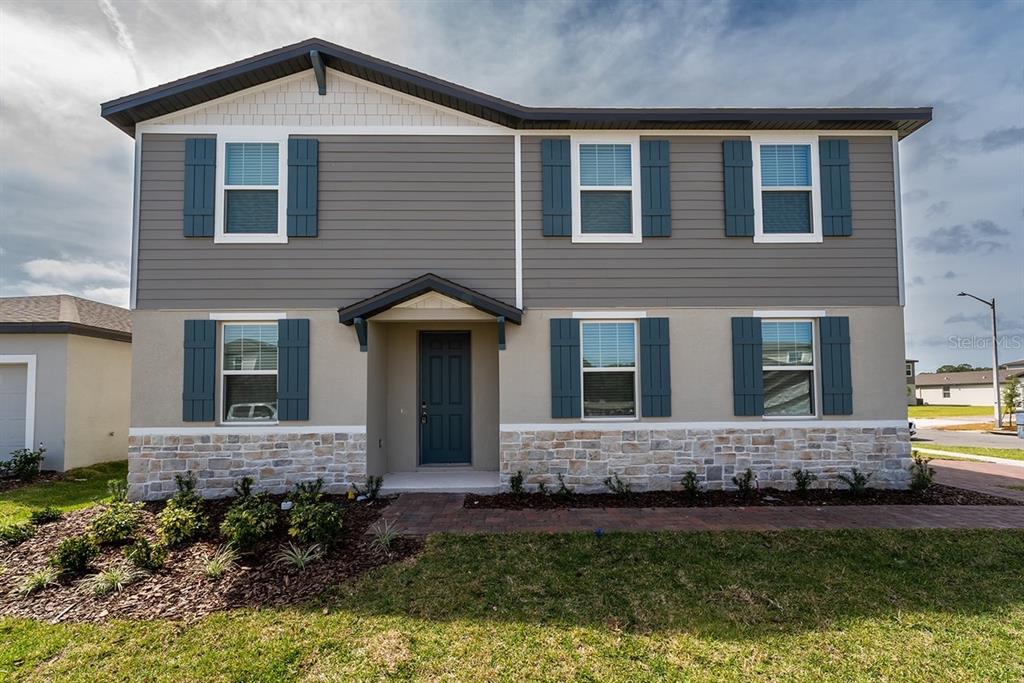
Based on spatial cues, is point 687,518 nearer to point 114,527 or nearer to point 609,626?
point 609,626

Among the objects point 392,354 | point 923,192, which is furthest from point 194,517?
point 923,192

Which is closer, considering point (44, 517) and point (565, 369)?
point (44, 517)

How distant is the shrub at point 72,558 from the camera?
4559 mm

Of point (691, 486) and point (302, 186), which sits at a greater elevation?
point (302, 186)

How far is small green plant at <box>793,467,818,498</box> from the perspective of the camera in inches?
276

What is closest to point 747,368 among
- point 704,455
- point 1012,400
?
point 704,455

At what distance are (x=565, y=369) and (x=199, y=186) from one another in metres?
6.15

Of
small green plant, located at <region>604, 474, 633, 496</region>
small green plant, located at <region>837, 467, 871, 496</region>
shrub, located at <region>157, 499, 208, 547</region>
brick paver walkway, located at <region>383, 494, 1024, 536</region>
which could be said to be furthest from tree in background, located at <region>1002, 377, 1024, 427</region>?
shrub, located at <region>157, 499, 208, 547</region>

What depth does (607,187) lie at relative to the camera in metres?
7.38

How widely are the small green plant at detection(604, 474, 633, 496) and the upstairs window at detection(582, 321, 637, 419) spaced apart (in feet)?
3.07

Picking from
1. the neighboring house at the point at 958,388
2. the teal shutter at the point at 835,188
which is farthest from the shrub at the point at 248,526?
the neighboring house at the point at 958,388

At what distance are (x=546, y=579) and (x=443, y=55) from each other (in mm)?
9426

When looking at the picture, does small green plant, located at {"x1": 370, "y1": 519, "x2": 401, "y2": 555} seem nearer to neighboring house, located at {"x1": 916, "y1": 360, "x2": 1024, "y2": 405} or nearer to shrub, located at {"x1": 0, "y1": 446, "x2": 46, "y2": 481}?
shrub, located at {"x1": 0, "y1": 446, "x2": 46, "y2": 481}

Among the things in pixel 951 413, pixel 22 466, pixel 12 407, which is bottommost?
pixel 951 413
